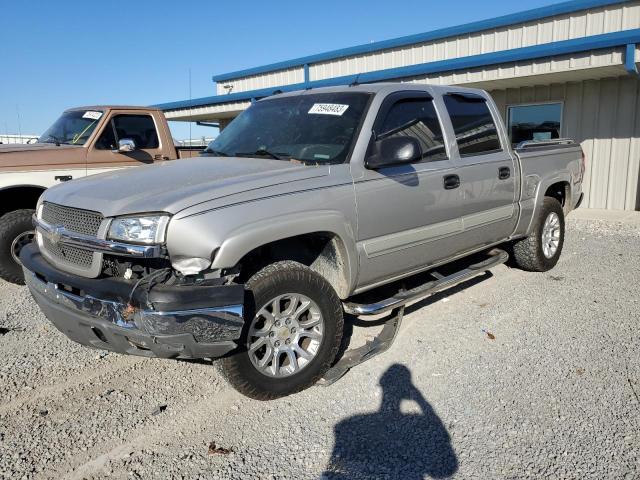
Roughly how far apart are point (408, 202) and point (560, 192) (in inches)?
136

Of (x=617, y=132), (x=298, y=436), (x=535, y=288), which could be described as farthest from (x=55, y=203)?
(x=617, y=132)

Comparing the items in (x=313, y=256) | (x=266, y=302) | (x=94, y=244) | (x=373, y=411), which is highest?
(x=94, y=244)

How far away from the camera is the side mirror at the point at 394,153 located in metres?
3.72

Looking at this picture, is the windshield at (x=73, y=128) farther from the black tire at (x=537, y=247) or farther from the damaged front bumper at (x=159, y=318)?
the black tire at (x=537, y=247)

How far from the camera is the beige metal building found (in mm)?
9039

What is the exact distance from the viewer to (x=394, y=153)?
376cm

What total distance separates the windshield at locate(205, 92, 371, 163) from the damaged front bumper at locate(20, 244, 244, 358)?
1.44m

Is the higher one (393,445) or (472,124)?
(472,124)

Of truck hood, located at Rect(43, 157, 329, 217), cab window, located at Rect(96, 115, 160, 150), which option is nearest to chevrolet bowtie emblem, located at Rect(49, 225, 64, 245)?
truck hood, located at Rect(43, 157, 329, 217)

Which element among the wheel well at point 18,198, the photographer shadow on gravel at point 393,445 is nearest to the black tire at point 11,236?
the wheel well at point 18,198

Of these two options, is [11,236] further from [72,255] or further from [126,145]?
[72,255]

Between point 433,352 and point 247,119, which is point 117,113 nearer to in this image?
point 247,119

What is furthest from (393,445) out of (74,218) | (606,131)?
(606,131)

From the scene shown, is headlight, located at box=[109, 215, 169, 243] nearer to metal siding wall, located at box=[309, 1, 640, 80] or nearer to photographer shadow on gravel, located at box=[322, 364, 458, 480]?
photographer shadow on gravel, located at box=[322, 364, 458, 480]
